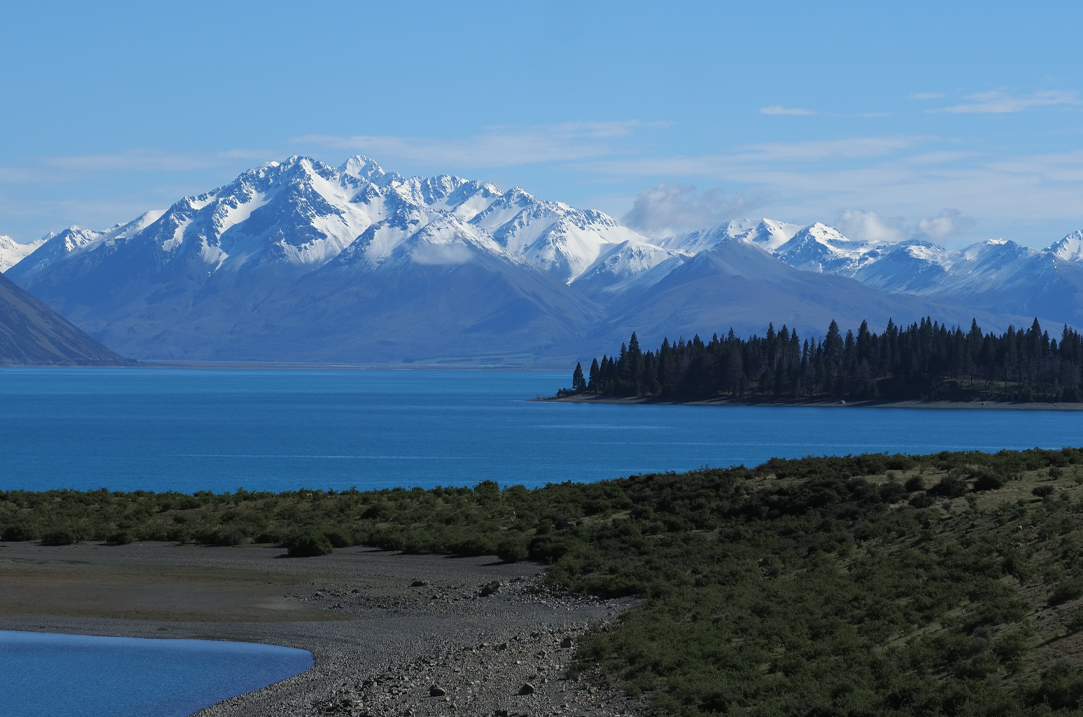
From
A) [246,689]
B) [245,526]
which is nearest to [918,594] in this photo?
[246,689]

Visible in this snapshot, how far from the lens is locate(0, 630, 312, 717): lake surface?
26.8m

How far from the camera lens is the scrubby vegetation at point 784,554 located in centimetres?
2383

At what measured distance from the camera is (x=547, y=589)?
37719mm

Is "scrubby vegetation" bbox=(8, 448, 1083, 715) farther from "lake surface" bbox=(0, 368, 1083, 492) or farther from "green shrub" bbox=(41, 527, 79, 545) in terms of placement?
"lake surface" bbox=(0, 368, 1083, 492)

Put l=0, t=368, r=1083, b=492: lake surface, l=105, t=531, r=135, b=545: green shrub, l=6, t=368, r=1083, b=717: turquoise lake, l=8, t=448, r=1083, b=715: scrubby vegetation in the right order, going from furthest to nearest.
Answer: l=0, t=368, r=1083, b=492: lake surface < l=105, t=531, r=135, b=545: green shrub < l=6, t=368, r=1083, b=717: turquoise lake < l=8, t=448, r=1083, b=715: scrubby vegetation

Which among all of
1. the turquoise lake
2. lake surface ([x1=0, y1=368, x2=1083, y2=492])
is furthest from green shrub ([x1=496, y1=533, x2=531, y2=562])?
lake surface ([x1=0, y1=368, x2=1083, y2=492])

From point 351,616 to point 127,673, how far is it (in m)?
7.55

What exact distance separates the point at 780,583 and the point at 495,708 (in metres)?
11.8

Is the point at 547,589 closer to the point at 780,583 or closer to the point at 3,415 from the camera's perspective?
the point at 780,583

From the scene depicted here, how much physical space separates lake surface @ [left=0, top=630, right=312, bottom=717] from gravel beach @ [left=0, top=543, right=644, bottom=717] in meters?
0.85

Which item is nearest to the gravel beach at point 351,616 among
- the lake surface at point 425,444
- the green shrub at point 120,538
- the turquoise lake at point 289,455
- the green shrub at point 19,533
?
the green shrub at point 120,538

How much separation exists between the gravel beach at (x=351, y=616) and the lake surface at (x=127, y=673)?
0.85 metres

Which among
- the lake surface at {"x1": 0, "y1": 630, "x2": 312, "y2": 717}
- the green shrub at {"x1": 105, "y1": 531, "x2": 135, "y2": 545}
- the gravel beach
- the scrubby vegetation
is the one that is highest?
the scrubby vegetation

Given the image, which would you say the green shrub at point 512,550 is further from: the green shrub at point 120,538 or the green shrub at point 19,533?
the green shrub at point 19,533
